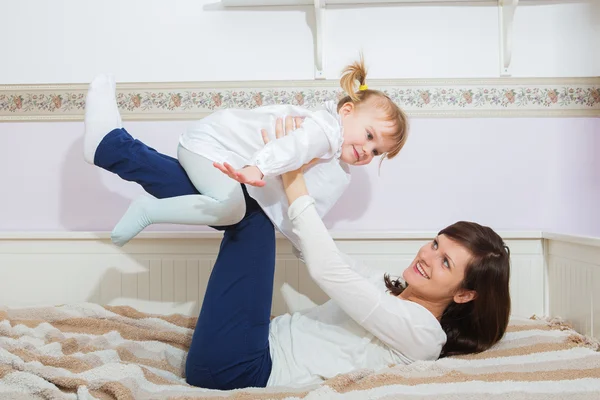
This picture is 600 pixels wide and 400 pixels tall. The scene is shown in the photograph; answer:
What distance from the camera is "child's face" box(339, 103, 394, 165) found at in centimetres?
146

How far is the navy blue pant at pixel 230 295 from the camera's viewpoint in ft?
4.20

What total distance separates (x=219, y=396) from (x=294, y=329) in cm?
32

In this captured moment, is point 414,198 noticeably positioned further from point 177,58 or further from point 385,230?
point 177,58

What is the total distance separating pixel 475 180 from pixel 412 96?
14.4 inches

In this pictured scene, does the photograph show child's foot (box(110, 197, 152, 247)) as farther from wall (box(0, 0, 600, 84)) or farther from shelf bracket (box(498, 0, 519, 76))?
shelf bracket (box(498, 0, 519, 76))

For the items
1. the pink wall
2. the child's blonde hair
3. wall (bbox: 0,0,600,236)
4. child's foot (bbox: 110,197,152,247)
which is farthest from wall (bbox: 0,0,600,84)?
child's foot (bbox: 110,197,152,247)

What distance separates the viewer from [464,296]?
1373 mm

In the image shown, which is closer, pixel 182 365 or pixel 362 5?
pixel 182 365

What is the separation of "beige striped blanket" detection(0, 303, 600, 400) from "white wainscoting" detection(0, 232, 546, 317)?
0.31 m

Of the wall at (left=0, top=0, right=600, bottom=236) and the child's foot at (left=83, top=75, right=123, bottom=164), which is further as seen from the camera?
the wall at (left=0, top=0, right=600, bottom=236)

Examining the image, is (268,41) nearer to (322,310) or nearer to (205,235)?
(205,235)

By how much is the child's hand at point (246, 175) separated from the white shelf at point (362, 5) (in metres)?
0.91

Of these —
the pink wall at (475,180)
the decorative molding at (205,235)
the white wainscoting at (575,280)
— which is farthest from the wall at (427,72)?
the white wainscoting at (575,280)

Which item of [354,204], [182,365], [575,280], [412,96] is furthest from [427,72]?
[182,365]
